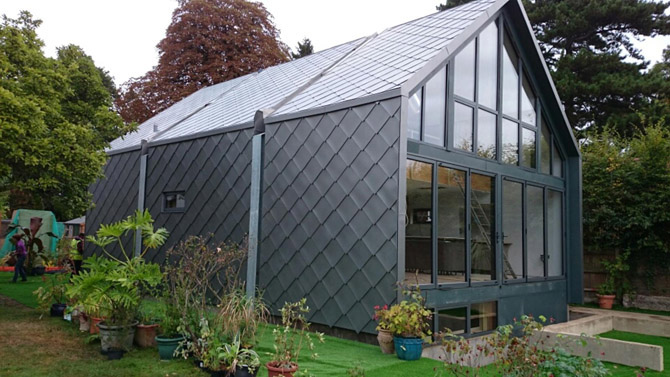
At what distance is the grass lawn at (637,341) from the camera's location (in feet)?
20.2

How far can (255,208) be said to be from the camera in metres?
7.81

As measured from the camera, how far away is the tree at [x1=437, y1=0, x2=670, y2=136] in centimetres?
1667

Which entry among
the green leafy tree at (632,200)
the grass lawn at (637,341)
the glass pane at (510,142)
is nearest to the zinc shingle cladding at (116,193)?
the glass pane at (510,142)

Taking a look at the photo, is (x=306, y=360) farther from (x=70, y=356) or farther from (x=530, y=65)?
(x=530, y=65)

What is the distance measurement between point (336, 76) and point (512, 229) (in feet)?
12.8

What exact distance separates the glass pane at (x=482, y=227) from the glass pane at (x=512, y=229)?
42 cm

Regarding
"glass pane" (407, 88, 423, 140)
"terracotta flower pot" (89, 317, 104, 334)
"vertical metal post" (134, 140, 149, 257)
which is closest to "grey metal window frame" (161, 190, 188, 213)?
"vertical metal post" (134, 140, 149, 257)

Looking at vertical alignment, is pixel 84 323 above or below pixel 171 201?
below

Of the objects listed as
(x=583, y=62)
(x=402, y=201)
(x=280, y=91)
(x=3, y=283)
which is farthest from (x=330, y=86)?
(x=583, y=62)

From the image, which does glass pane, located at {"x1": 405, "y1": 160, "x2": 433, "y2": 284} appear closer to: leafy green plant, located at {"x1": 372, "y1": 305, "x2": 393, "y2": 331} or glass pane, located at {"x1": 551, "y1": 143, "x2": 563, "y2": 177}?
leafy green plant, located at {"x1": 372, "y1": 305, "x2": 393, "y2": 331}

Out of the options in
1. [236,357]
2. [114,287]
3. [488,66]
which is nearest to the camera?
[236,357]

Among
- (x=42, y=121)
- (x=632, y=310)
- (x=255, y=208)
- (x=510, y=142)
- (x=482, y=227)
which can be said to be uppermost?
(x=510, y=142)

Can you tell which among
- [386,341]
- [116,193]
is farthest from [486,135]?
[116,193]

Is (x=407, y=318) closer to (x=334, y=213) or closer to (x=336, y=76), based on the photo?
(x=334, y=213)
